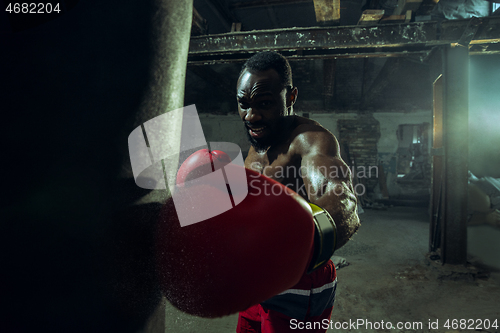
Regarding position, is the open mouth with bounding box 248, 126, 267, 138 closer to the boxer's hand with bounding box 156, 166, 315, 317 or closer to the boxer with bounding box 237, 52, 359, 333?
the boxer with bounding box 237, 52, 359, 333

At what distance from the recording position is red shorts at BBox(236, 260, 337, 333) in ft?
3.84

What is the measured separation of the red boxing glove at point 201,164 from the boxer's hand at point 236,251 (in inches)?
5.2

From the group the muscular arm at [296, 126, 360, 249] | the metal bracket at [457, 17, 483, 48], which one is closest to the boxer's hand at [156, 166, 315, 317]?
the muscular arm at [296, 126, 360, 249]

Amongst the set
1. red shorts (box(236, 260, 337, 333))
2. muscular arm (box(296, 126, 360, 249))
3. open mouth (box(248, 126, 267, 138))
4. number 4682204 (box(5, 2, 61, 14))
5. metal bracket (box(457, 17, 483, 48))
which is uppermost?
metal bracket (box(457, 17, 483, 48))

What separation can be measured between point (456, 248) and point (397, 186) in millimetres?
5180

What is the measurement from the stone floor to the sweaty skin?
1.74 metres

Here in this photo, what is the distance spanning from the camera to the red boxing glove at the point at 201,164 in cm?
71

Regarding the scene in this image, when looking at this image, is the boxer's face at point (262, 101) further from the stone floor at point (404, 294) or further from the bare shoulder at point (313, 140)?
the stone floor at point (404, 294)

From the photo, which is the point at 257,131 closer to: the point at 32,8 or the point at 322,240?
the point at 322,240

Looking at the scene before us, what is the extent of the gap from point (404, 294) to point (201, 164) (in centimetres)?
312

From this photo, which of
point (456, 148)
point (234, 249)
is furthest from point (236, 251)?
point (456, 148)

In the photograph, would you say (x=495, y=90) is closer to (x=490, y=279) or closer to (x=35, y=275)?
(x=490, y=279)

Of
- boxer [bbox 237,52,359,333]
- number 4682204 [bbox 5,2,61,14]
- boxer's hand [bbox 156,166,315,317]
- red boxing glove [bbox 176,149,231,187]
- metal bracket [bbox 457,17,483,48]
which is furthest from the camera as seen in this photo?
metal bracket [bbox 457,17,483,48]

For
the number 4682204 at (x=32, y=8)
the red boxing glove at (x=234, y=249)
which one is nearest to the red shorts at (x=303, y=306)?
the red boxing glove at (x=234, y=249)
